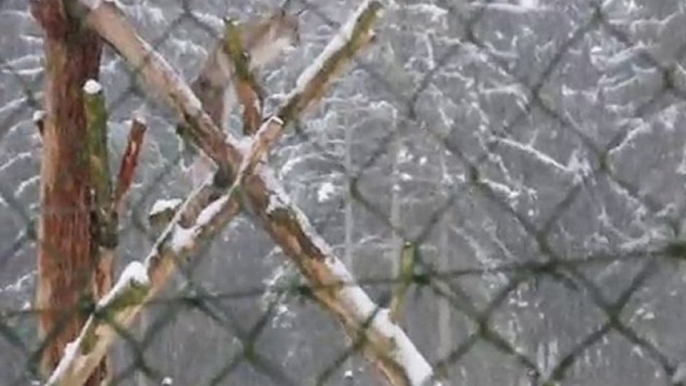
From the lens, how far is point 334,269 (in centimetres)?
100

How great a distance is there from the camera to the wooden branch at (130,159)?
41.8 inches

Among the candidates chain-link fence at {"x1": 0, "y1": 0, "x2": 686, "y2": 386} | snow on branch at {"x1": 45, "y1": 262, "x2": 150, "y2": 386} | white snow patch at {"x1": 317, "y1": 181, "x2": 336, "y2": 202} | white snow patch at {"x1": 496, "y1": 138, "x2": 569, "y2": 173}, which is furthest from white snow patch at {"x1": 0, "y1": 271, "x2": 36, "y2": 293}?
snow on branch at {"x1": 45, "y1": 262, "x2": 150, "y2": 386}

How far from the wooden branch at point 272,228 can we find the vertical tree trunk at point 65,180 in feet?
0.29

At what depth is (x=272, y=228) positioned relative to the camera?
3.35 ft

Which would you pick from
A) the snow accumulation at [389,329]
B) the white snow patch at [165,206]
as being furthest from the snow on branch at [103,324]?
the white snow patch at [165,206]

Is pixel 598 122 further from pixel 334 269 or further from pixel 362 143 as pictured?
pixel 334 269

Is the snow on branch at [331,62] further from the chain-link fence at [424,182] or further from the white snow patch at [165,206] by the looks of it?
the white snow patch at [165,206]

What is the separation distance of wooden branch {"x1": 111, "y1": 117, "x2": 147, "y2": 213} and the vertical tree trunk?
25mm

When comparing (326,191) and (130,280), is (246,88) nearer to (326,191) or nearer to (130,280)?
(130,280)

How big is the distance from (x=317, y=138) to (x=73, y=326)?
1.93 m

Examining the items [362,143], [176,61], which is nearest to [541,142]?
[362,143]

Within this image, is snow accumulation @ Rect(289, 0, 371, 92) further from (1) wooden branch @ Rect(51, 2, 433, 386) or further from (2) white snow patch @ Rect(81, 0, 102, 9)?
(2) white snow patch @ Rect(81, 0, 102, 9)

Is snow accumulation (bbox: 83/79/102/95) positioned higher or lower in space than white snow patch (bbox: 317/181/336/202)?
higher

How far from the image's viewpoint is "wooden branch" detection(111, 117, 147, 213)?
106cm
